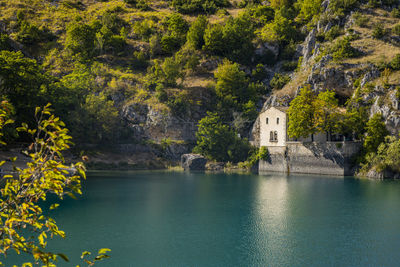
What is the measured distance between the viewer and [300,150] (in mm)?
79375

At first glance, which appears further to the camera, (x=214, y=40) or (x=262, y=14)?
(x=262, y=14)

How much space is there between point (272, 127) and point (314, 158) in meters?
11.7

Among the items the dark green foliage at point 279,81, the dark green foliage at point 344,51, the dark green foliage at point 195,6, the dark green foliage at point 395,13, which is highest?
the dark green foliage at point 195,6

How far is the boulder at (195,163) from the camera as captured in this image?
89.8m

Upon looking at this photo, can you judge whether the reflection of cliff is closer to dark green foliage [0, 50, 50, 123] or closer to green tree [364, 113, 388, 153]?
green tree [364, 113, 388, 153]

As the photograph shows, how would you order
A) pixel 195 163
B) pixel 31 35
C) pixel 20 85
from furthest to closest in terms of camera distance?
pixel 31 35 → pixel 195 163 → pixel 20 85

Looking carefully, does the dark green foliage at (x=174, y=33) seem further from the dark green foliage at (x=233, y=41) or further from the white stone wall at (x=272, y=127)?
the white stone wall at (x=272, y=127)

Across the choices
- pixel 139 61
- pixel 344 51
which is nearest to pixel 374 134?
pixel 344 51

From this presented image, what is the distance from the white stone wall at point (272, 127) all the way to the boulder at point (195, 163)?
514 inches

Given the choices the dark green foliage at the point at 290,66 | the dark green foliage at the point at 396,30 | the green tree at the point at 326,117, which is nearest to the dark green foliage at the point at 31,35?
the dark green foliage at the point at 290,66

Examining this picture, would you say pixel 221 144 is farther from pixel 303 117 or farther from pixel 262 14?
pixel 262 14

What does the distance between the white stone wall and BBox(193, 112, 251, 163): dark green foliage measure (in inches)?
193

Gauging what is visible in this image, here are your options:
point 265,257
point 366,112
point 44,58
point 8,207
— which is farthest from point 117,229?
point 44,58

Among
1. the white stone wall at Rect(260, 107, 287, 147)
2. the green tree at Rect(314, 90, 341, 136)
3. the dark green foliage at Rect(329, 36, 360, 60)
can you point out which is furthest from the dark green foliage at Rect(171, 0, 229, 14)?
the green tree at Rect(314, 90, 341, 136)
